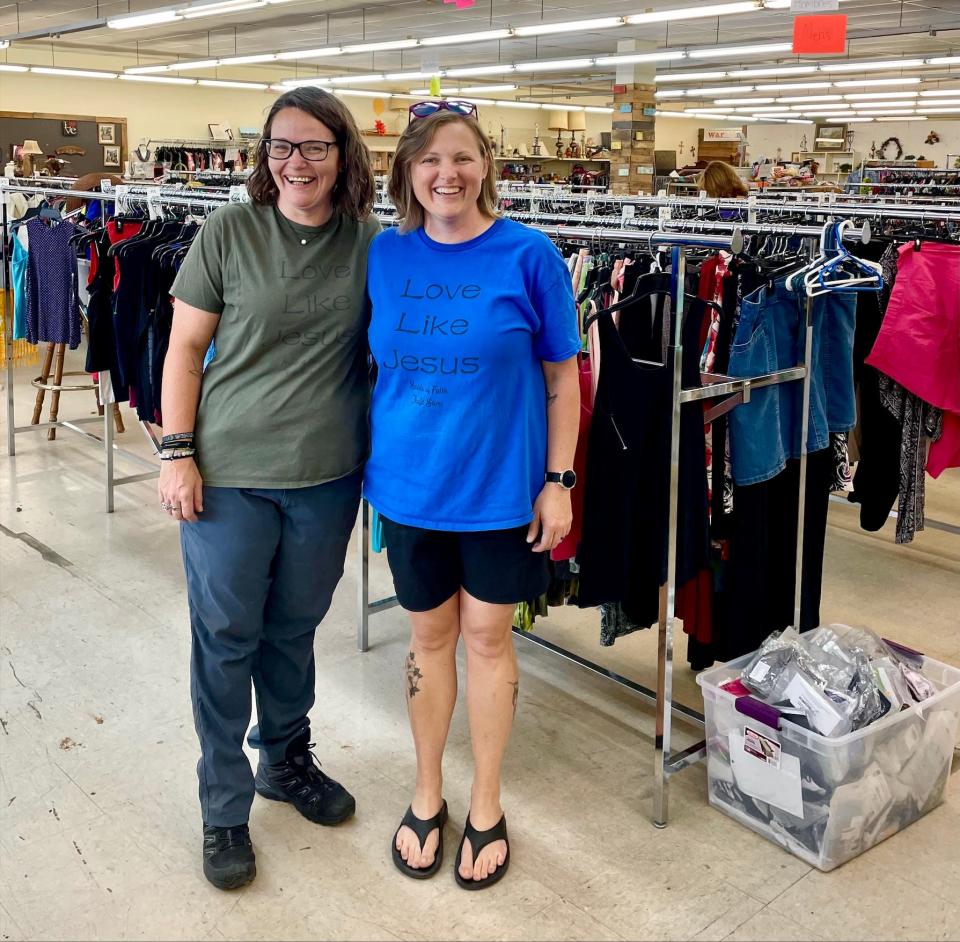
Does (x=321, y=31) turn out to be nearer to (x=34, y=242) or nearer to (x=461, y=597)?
(x=34, y=242)

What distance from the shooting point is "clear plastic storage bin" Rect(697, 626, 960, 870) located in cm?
227

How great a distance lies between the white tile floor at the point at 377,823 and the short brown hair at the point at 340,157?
1442 millimetres

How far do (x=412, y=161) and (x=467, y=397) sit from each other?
47 cm

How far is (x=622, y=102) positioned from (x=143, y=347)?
9.29 m

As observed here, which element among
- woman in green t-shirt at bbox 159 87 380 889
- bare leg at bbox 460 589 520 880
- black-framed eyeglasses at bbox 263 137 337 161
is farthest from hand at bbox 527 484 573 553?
black-framed eyeglasses at bbox 263 137 337 161

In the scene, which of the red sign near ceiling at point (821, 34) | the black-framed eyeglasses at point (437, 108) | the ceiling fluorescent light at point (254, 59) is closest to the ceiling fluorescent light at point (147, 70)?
the ceiling fluorescent light at point (254, 59)

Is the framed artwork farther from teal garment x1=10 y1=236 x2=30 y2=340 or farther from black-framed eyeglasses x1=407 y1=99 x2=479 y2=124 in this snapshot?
black-framed eyeglasses x1=407 y1=99 x2=479 y2=124

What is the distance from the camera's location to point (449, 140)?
194cm

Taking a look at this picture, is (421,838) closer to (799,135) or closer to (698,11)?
(698,11)

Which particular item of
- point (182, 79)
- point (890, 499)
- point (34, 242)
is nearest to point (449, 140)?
point (890, 499)

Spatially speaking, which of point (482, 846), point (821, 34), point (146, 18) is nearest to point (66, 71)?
point (146, 18)

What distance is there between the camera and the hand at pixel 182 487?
2055 mm

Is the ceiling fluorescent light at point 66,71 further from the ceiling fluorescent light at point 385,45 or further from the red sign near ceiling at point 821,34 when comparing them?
the red sign near ceiling at point 821,34

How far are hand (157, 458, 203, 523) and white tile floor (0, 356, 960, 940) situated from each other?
84 centimetres
